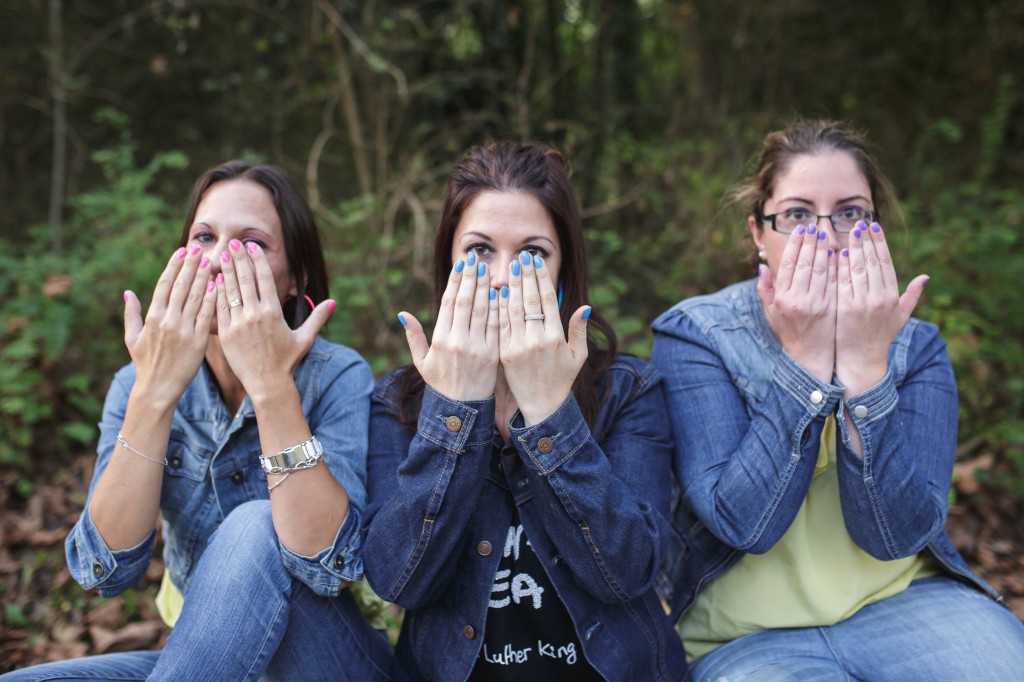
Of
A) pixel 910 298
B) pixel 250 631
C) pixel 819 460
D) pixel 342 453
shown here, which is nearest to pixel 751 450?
pixel 819 460

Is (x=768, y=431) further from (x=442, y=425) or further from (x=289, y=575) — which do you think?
(x=289, y=575)

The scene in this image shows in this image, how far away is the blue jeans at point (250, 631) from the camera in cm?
173

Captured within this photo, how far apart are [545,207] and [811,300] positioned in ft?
2.36

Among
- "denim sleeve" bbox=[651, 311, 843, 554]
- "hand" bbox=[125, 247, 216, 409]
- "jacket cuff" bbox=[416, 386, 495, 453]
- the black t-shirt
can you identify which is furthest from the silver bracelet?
"denim sleeve" bbox=[651, 311, 843, 554]

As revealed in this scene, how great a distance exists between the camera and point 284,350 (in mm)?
1930

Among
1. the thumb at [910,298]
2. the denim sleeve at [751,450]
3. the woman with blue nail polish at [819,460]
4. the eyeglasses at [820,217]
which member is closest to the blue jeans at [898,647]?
Result: the woman with blue nail polish at [819,460]

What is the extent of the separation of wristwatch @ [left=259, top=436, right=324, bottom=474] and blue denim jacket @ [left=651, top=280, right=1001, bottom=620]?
97 cm

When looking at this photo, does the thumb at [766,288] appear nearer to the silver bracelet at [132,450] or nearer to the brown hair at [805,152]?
the brown hair at [805,152]

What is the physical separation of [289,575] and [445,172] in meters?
3.18

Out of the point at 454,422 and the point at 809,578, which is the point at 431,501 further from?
the point at 809,578

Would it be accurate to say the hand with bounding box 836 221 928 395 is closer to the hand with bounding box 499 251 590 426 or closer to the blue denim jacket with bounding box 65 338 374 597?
the hand with bounding box 499 251 590 426

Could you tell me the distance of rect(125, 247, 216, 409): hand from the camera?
196 cm

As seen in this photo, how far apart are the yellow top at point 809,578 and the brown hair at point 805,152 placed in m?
0.72

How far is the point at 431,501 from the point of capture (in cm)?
178
